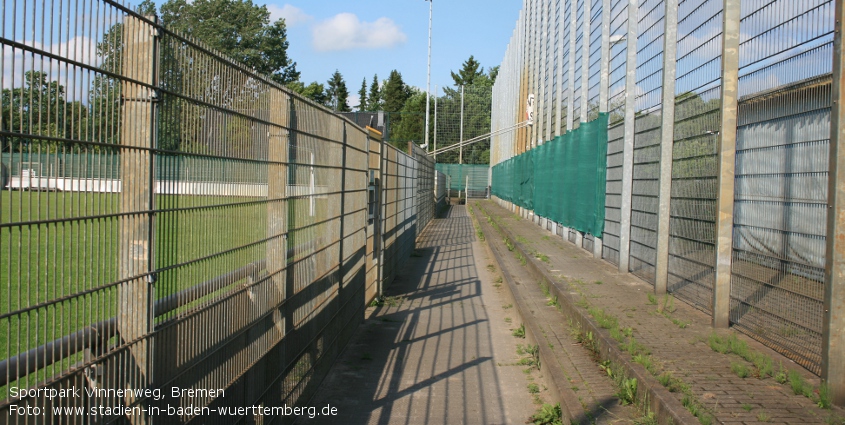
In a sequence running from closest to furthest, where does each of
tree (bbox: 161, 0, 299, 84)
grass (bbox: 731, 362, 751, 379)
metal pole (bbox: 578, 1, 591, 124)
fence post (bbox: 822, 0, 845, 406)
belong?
fence post (bbox: 822, 0, 845, 406) < grass (bbox: 731, 362, 751, 379) < metal pole (bbox: 578, 1, 591, 124) < tree (bbox: 161, 0, 299, 84)

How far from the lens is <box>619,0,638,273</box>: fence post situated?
10969 millimetres

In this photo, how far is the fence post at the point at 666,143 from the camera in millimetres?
8945

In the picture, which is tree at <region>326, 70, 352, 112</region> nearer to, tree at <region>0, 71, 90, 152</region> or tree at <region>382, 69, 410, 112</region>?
tree at <region>382, 69, 410, 112</region>

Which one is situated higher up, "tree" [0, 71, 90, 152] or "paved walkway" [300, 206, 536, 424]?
"tree" [0, 71, 90, 152]

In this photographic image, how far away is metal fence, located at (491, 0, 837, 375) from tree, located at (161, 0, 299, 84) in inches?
1835

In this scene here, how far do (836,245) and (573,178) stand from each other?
1114cm

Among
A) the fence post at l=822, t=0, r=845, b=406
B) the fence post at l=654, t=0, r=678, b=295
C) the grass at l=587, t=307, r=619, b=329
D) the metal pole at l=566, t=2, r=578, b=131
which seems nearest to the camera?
the fence post at l=822, t=0, r=845, b=406

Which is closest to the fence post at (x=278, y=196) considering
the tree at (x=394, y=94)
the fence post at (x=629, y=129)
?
the fence post at (x=629, y=129)

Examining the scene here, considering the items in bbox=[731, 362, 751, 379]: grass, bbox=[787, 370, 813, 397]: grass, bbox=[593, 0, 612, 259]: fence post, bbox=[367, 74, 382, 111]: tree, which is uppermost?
bbox=[367, 74, 382, 111]: tree

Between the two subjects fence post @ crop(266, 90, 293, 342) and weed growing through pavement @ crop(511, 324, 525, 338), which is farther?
weed growing through pavement @ crop(511, 324, 525, 338)

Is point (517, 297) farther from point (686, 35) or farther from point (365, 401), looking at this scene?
point (365, 401)

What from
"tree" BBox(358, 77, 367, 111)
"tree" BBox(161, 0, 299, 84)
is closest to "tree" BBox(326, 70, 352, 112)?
"tree" BBox(358, 77, 367, 111)

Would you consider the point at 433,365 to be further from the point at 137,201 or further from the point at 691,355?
the point at 137,201

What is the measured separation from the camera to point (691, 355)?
592cm
